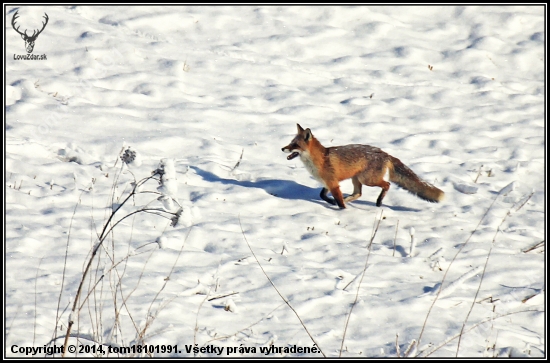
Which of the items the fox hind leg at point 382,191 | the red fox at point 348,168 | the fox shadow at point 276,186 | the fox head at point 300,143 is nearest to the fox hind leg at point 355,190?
the red fox at point 348,168

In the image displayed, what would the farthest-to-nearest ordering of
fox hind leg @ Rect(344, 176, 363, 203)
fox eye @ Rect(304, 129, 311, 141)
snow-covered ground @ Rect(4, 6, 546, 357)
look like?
fox hind leg @ Rect(344, 176, 363, 203) → fox eye @ Rect(304, 129, 311, 141) → snow-covered ground @ Rect(4, 6, 546, 357)

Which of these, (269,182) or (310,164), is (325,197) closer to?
(310,164)

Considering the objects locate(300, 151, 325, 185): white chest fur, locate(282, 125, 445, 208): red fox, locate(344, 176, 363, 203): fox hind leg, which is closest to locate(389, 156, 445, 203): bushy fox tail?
locate(282, 125, 445, 208): red fox

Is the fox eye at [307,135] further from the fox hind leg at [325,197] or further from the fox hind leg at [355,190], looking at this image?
the fox hind leg at [355,190]

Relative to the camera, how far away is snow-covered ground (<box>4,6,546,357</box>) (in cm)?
462

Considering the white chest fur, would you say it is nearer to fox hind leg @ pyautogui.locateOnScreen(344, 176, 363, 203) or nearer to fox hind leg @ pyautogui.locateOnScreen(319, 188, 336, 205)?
fox hind leg @ pyautogui.locateOnScreen(319, 188, 336, 205)

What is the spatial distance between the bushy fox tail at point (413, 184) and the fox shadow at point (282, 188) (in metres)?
0.26

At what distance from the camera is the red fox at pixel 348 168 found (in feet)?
26.4

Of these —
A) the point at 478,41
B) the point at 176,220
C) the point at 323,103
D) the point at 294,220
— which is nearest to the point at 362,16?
the point at 478,41

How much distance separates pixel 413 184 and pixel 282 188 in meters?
1.85

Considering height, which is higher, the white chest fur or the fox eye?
the fox eye

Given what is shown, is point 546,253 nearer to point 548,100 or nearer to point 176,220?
point 176,220

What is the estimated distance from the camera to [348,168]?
8.13 metres

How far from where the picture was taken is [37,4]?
12281mm
